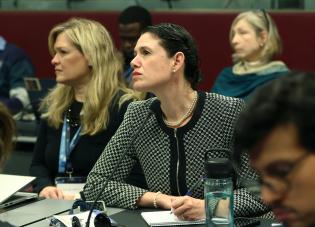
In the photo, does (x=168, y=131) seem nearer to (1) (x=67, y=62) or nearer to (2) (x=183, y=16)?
(1) (x=67, y=62)

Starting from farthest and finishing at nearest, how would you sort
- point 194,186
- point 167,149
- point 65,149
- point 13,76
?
point 13,76 → point 65,149 → point 167,149 → point 194,186

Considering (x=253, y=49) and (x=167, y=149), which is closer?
(x=167, y=149)

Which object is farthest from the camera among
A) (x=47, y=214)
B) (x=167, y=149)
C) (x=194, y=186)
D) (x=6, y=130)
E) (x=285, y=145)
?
(x=167, y=149)

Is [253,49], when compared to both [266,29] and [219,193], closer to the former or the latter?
[266,29]

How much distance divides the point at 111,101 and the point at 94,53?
28 cm

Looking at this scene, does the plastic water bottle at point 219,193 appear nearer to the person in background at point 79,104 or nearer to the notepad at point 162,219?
the notepad at point 162,219

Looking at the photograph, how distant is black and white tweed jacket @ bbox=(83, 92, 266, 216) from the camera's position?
2805 millimetres

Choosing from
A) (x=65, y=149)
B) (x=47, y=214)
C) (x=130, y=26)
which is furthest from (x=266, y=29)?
(x=47, y=214)

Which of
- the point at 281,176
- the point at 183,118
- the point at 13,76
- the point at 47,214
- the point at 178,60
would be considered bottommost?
the point at 13,76

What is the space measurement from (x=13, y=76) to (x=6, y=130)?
12.1ft

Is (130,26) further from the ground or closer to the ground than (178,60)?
closer to the ground

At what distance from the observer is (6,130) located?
199cm

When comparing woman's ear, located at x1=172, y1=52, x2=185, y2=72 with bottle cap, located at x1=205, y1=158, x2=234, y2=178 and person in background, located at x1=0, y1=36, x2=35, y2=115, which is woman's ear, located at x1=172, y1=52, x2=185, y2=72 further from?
person in background, located at x1=0, y1=36, x2=35, y2=115

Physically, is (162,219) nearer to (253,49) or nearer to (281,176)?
(281,176)
